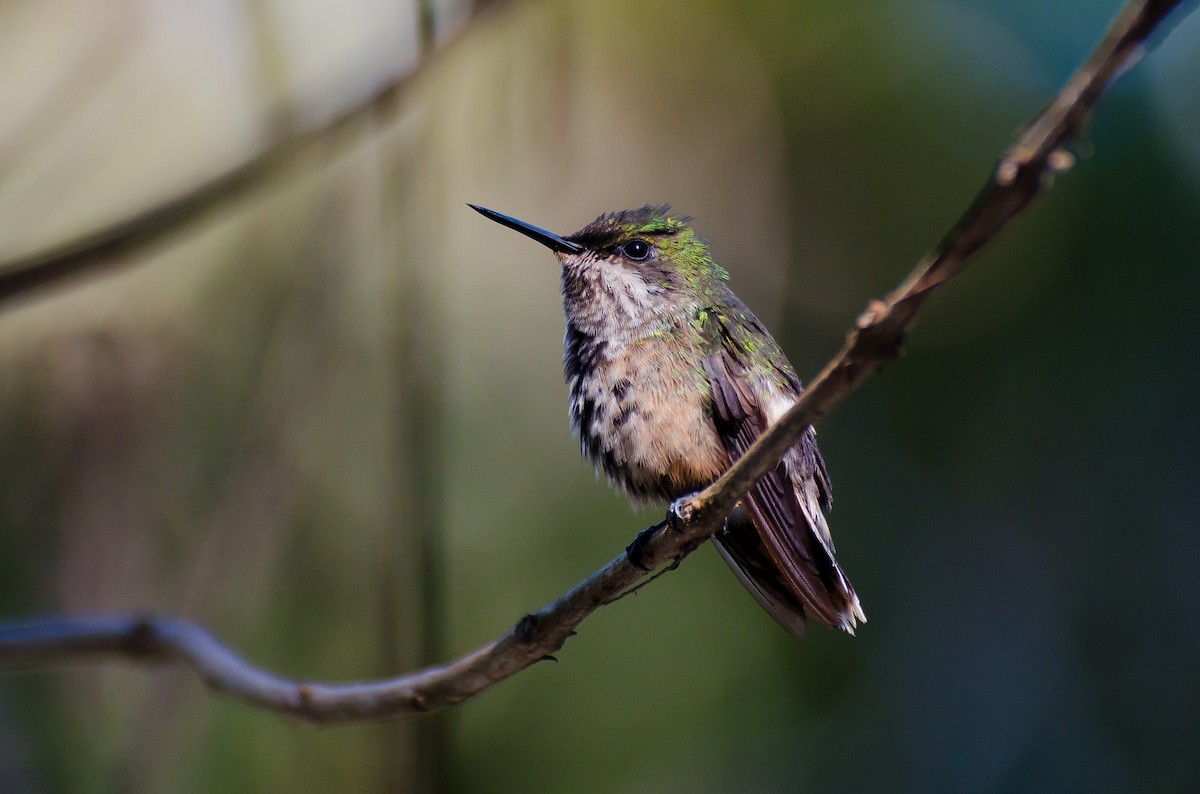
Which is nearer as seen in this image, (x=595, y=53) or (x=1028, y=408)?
(x=595, y=53)

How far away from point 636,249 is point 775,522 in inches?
34.8

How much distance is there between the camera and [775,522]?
2.11 m

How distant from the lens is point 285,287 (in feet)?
10.5

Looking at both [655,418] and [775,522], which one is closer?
[775,522]

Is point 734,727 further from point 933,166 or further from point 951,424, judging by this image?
point 933,166

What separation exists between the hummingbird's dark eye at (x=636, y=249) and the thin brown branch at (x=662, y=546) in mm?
943

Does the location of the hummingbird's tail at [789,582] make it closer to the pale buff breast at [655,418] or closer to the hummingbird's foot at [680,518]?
the pale buff breast at [655,418]

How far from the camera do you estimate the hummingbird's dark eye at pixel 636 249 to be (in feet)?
8.61

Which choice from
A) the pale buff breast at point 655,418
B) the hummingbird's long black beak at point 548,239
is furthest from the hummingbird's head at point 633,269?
the pale buff breast at point 655,418

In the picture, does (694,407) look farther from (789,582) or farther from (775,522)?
Result: (789,582)

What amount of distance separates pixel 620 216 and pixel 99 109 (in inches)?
76.6

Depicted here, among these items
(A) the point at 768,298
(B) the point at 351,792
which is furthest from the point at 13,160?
(A) the point at 768,298

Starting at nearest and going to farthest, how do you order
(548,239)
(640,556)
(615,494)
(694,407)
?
(640,556), (694,407), (548,239), (615,494)

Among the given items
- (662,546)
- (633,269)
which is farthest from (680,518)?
(633,269)
